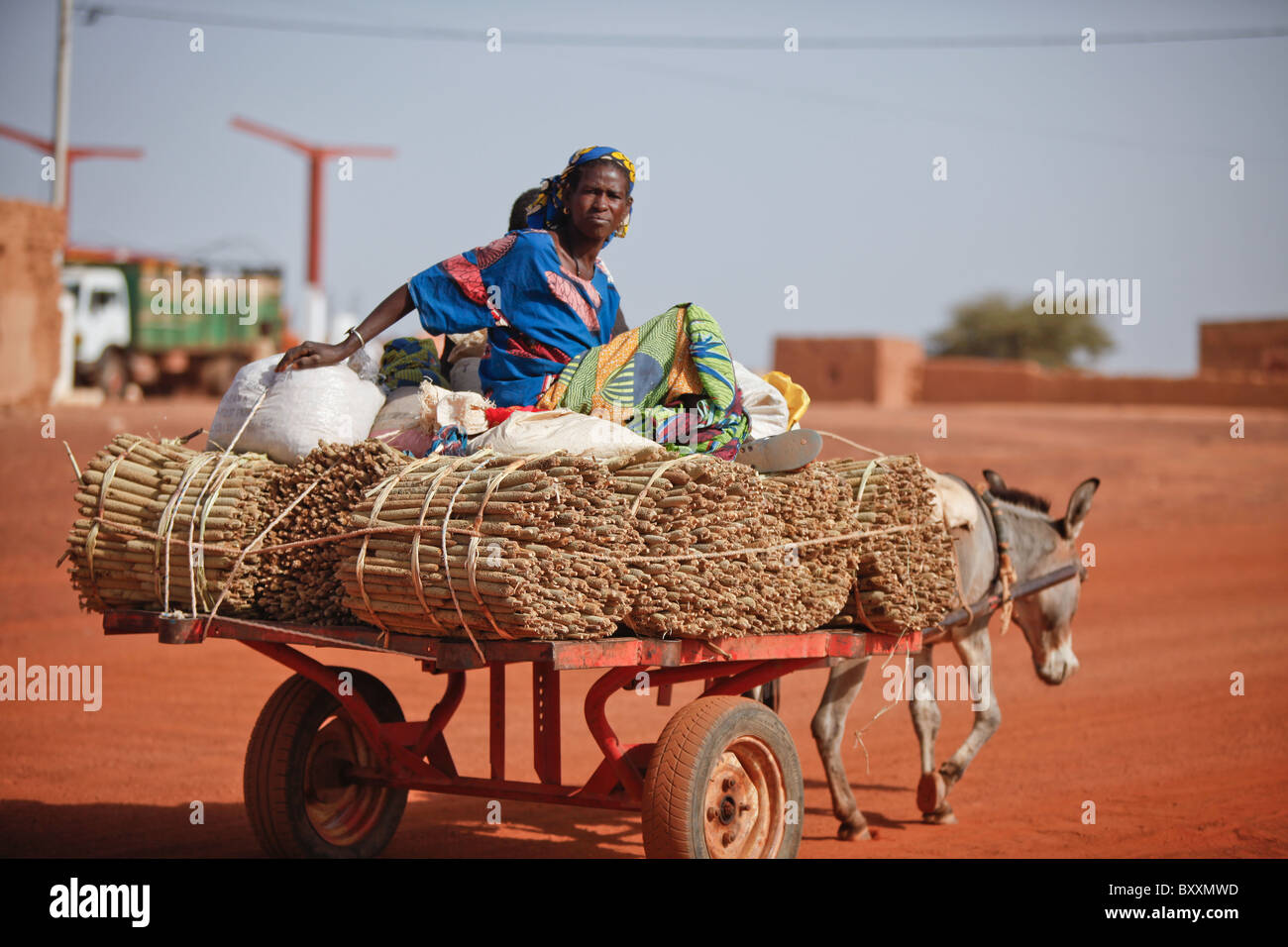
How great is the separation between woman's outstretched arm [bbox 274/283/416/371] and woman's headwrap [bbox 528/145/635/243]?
711 mm

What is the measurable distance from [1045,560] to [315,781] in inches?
163

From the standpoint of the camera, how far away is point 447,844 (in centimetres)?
644

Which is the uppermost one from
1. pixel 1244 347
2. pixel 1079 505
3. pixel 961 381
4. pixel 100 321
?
pixel 1244 347

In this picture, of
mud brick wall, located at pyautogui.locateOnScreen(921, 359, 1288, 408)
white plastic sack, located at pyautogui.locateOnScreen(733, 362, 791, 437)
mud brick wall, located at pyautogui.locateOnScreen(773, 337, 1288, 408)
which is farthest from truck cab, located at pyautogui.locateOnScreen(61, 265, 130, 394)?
white plastic sack, located at pyautogui.locateOnScreen(733, 362, 791, 437)

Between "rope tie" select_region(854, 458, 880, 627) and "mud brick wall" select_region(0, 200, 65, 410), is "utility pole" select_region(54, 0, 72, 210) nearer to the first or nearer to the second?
"mud brick wall" select_region(0, 200, 65, 410)

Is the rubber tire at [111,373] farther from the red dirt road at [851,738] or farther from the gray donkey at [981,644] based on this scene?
the gray donkey at [981,644]

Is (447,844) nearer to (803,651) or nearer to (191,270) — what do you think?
(803,651)

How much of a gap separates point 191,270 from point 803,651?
1180 inches

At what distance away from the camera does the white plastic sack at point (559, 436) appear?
4680mm

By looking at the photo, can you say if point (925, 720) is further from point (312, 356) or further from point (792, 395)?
point (312, 356)

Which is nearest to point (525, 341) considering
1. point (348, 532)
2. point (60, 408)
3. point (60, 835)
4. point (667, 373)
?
point (667, 373)

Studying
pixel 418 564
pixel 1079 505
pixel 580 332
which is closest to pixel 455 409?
pixel 580 332

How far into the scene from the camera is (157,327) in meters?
31.9
